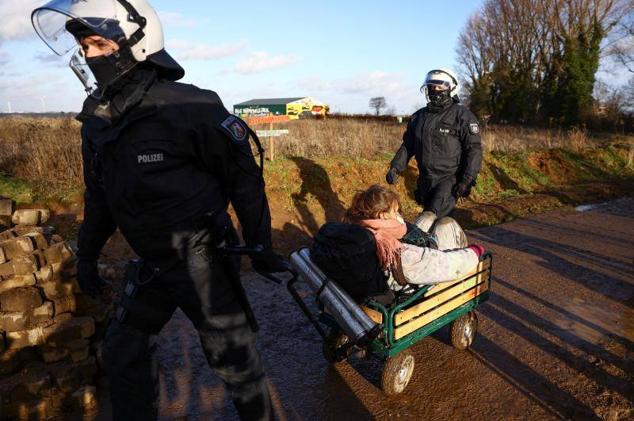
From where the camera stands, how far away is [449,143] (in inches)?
189

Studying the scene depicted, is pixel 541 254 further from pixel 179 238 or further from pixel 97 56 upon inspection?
pixel 97 56

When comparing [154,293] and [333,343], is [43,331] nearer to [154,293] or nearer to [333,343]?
[154,293]

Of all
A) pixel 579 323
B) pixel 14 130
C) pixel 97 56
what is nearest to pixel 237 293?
pixel 97 56

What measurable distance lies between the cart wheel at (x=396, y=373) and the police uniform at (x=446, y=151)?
5.93 ft

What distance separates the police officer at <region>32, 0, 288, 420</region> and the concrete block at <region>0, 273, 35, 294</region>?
1.33 metres

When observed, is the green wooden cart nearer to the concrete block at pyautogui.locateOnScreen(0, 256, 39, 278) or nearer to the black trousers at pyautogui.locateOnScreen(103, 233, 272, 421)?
the black trousers at pyautogui.locateOnScreen(103, 233, 272, 421)

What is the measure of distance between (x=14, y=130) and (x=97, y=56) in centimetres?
1057

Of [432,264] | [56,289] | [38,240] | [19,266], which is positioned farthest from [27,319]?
[432,264]

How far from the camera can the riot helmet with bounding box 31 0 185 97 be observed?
6.82ft

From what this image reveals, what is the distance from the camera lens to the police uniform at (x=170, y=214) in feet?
6.84

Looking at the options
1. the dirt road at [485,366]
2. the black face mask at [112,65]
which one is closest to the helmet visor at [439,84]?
the dirt road at [485,366]

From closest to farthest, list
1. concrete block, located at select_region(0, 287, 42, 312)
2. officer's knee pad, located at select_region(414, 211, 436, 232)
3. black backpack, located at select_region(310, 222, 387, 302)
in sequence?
black backpack, located at select_region(310, 222, 387, 302)
concrete block, located at select_region(0, 287, 42, 312)
officer's knee pad, located at select_region(414, 211, 436, 232)

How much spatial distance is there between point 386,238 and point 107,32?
1.95 meters

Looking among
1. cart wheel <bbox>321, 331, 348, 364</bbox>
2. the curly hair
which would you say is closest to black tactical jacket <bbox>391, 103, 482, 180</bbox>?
the curly hair
